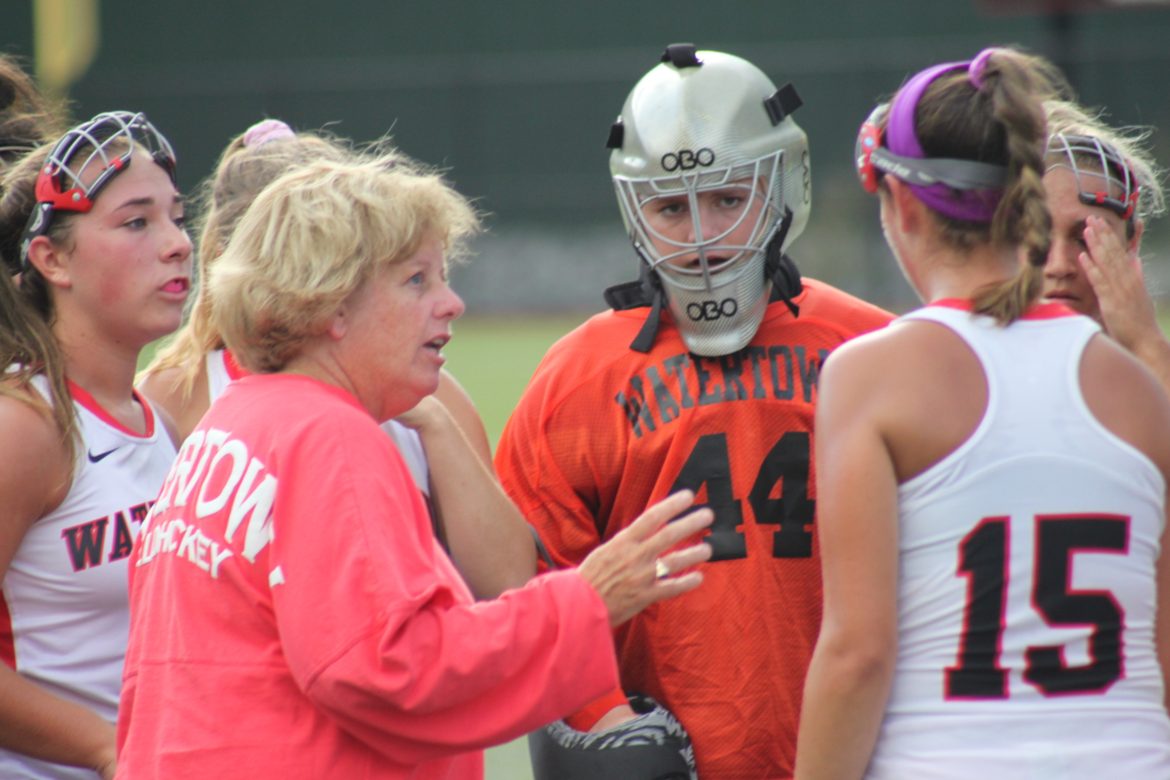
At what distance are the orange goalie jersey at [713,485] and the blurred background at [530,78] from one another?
55.4 ft

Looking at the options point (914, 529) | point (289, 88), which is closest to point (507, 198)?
point (289, 88)

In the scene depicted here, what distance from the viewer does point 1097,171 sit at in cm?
294

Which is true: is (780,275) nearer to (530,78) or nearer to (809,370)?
(809,370)

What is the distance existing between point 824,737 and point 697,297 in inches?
42.5

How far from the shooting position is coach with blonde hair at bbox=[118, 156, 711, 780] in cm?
206

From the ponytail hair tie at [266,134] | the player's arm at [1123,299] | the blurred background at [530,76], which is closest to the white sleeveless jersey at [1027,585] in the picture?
the player's arm at [1123,299]

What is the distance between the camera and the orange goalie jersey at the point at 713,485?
114 inches

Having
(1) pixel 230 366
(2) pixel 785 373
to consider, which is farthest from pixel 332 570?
(2) pixel 785 373

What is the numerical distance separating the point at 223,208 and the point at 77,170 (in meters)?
0.32

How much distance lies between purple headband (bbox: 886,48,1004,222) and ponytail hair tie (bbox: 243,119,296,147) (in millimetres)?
1556

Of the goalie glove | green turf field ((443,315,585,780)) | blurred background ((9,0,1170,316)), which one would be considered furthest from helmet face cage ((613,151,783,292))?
blurred background ((9,0,1170,316))

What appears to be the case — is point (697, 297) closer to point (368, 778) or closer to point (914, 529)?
point (914, 529)

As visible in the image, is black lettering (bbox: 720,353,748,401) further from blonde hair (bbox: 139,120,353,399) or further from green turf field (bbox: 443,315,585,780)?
green turf field (bbox: 443,315,585,780)

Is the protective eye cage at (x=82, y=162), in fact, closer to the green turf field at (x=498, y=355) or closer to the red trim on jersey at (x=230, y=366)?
the red trim on jersey at (x=230, y=366)
